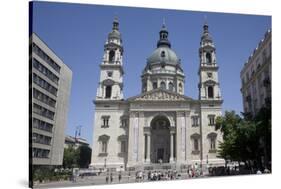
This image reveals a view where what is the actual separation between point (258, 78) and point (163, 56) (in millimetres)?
20588

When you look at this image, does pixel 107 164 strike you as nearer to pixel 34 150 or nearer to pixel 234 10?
pixel 34 150

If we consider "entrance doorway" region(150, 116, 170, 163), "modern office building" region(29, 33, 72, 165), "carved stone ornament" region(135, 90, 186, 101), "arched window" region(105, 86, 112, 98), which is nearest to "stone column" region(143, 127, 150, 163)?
"entrance doorway" region(150, 116, 170, 163)

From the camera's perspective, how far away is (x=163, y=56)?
4422 centimetres

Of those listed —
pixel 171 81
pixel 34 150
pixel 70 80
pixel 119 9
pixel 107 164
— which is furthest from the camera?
pixel 171 81

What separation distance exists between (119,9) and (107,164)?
17.4 m

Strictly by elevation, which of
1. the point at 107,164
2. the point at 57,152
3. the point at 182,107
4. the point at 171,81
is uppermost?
the point at 171,81

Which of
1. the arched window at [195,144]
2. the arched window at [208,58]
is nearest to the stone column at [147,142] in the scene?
the arched window at [195,144]

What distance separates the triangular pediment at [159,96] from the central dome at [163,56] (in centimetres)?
1088

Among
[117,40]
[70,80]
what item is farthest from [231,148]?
[117,40]

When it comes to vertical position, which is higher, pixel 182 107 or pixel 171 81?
pixel 171 81

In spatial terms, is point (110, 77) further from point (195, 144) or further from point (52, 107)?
point (52, 107)

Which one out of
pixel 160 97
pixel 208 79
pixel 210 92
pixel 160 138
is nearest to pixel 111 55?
pixel 160 97

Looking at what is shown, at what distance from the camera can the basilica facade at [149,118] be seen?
31844 mm

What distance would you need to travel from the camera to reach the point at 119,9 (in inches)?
690
